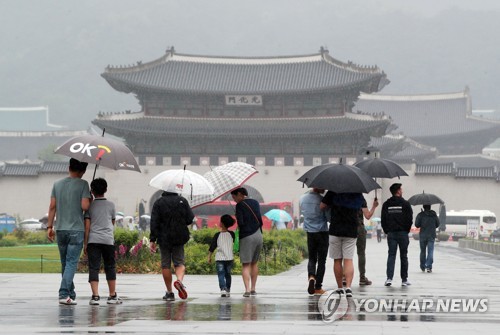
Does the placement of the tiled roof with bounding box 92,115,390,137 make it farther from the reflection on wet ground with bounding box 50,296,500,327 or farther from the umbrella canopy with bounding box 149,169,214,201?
the reflection on wet ground with bounding box 50,296,500,327

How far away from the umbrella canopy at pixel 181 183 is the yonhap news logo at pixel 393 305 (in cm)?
267

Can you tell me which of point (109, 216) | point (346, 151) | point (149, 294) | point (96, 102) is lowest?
point (149, 294)

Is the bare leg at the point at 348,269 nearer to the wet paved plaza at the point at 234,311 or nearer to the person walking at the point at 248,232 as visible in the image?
the wet paved plaza at the point at 234,311

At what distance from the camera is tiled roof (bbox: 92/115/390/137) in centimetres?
→ 5944

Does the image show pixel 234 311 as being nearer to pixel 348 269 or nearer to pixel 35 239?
pixel 348 269

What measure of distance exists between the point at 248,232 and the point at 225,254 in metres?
0.57

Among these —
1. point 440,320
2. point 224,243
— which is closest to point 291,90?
point 224,243

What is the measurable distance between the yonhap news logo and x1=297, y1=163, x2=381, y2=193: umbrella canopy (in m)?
1.50

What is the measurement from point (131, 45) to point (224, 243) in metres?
173

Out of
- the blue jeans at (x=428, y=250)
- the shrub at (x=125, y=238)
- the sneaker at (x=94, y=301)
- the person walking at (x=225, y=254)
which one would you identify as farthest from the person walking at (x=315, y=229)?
the blue jeans at (x=428, y=250)

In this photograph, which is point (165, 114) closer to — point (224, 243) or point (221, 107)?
point (221, 107)

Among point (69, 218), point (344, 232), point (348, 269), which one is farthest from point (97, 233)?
point (348, 269)

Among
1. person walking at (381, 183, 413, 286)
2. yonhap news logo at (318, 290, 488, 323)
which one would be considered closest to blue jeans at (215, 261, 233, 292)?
yonhap news logo at (318, 290, 488, 323)

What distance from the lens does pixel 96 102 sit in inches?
6811
